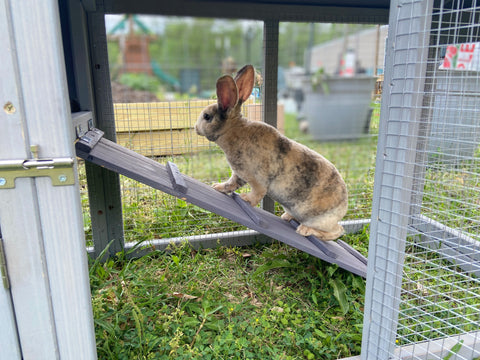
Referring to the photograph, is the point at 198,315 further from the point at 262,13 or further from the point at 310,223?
the point at 262,13

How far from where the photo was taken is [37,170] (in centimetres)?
105

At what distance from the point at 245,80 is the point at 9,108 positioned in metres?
1.27

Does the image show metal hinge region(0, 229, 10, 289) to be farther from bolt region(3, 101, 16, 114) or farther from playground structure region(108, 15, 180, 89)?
playground structure region(108, 15, 180, 89)

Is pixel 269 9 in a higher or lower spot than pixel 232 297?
higher

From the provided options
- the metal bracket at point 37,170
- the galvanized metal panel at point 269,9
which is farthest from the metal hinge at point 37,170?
the galvanized metal panel at point 269,9

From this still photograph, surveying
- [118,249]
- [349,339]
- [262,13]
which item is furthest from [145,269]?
[262,13]

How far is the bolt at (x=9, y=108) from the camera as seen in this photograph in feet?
3.34

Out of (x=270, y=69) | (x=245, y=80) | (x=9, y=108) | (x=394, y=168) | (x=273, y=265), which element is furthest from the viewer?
(x=270, y=69)

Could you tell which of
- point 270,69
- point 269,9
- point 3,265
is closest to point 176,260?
point 3,265

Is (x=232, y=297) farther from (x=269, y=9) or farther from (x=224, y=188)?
(x=269, y=9)

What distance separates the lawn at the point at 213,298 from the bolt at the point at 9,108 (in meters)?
1.03

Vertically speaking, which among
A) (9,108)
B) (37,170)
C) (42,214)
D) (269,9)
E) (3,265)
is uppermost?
(269,9)

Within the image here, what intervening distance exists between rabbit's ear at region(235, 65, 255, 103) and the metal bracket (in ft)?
3.93

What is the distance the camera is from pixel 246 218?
6.40 ft
